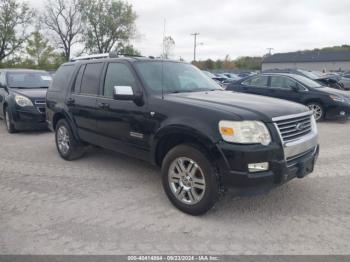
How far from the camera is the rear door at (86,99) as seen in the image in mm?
4922

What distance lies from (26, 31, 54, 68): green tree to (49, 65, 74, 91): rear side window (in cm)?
3787

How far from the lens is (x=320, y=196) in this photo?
4098 millimetres

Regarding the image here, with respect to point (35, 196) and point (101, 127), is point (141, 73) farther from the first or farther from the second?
point (35, 196)

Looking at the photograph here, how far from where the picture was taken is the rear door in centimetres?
492

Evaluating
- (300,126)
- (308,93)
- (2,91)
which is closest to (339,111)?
(308,93)

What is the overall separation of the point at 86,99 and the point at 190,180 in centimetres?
243

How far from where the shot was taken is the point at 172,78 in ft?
14.8

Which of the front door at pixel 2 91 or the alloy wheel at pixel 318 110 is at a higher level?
the front door at pixel 2 91

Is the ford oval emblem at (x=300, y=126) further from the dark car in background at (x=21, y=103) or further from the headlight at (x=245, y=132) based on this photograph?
the dark car in background at (x=21, y=103)

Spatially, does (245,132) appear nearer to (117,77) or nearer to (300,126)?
(300,126)

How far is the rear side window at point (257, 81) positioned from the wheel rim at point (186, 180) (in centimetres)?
797

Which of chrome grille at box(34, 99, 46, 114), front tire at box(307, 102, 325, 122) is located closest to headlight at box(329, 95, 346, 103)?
front tire at box(307, 102, 325, 122)

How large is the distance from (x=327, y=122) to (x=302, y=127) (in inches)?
275

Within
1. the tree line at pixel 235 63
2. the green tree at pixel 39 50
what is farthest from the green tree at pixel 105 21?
the tree line at pixel 235 63
